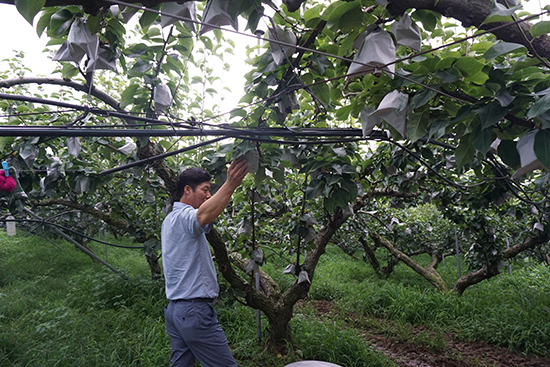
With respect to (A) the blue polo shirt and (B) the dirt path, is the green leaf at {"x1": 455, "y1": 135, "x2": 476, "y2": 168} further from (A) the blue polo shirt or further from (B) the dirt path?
(B) the dirt path

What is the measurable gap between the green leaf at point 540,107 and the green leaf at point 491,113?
91 mm

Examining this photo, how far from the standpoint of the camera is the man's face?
6.12 feet

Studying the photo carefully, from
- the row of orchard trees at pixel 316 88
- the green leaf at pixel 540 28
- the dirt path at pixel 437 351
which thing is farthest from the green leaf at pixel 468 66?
the dirt path at pixel 437 351

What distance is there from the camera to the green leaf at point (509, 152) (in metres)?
1.14

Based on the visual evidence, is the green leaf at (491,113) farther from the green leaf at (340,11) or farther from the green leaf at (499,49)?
the green leaf at (340,11)

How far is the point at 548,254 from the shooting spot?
7125 millimetres

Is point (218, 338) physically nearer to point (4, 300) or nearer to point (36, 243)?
point (4, 300)

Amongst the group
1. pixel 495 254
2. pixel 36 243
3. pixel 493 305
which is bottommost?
pixel 36 243

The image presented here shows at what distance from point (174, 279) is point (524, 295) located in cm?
472

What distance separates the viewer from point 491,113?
3.17 feet

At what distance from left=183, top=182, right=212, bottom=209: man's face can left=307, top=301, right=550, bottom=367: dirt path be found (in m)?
2.73

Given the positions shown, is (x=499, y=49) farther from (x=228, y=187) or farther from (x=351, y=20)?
(x=228, y=187)

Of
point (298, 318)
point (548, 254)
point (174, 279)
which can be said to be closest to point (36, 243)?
point (298, 318)

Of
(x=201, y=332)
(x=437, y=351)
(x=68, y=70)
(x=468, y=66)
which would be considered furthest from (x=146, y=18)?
(x=437, y=351)
